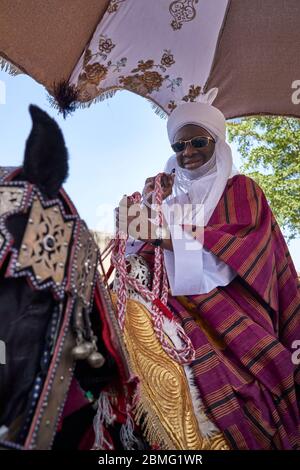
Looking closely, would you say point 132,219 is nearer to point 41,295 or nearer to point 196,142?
point 196,142

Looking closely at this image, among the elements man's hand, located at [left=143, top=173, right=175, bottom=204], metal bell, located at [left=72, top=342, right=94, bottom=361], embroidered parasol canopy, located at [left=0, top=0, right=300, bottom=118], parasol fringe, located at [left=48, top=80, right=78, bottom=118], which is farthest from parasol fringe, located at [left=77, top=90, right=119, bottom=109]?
metal bell, located at [left=72, top=342, right=94, bottom=361]

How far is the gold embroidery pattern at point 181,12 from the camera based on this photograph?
9.63ft

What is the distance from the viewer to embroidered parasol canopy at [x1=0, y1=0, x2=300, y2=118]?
2.77 m

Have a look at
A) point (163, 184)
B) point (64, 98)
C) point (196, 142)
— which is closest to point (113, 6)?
point (64, 98)

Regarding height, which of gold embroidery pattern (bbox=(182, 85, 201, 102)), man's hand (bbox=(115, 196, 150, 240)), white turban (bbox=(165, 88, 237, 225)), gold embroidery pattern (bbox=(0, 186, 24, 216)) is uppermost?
gold embroidery pattern (bbox=(182, 85, 201, 102))

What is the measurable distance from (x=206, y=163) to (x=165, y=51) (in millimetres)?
875

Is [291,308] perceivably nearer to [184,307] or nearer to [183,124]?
[184,307]

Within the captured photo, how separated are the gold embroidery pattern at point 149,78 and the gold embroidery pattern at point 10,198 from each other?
A: 2.31m

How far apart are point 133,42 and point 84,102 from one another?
475mm

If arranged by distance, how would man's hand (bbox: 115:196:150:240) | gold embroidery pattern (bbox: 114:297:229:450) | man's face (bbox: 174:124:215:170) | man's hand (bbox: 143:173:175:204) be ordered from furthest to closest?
man's face (bbox: 174:124:215:170)
man's hand (bbox: 143:173:175:204)
man's hand (bbox: 115:196:150:240)
gold embroidery pattern (bbox: 114:297:229:450)

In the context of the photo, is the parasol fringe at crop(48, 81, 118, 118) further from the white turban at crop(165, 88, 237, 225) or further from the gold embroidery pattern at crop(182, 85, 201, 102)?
the gold embroidery pattern at crop(182, 85, 201, 102)

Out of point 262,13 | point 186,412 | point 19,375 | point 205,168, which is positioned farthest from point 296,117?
point 19,375

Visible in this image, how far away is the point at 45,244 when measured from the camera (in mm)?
1021

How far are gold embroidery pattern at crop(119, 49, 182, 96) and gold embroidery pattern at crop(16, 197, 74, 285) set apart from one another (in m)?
2.29
